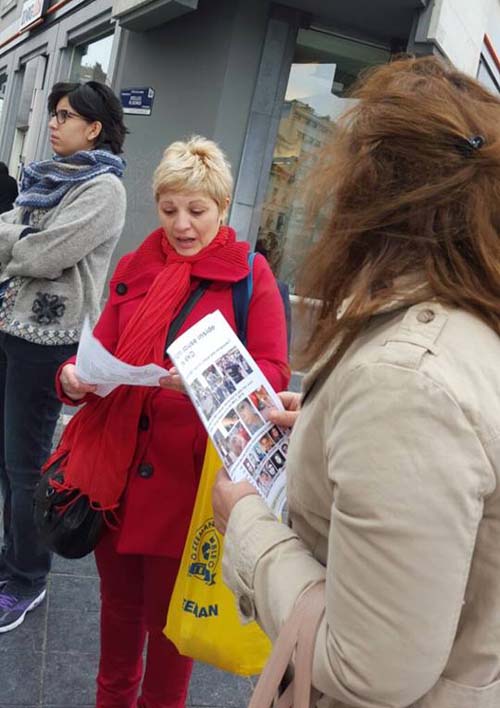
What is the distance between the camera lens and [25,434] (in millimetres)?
2723

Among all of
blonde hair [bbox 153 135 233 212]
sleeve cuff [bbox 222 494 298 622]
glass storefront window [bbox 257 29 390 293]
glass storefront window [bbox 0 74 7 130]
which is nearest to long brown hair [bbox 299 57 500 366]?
sleeve cuff [bbox 222 494 298 622]

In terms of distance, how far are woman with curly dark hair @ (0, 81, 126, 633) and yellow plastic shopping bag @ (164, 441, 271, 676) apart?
1.06m

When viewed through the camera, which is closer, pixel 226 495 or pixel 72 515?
pixel 226 495

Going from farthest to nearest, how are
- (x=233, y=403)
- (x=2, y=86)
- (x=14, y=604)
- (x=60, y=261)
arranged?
(x=2, y=86) < (x=14, y=604) < (x=60, y=261) < (x=233, y=403)

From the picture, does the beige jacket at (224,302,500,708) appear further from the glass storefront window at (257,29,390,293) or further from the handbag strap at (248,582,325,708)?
the glass storefront window at (257,29,390,293)

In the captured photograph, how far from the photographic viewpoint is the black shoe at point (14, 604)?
274 centimetres

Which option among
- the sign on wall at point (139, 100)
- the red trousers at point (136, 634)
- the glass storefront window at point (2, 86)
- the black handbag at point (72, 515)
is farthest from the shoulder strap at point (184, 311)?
the glass storefront window at point (2, 86)

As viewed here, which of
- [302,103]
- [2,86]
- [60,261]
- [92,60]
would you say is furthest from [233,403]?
[2,86]

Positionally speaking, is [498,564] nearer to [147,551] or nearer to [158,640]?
[147,551]

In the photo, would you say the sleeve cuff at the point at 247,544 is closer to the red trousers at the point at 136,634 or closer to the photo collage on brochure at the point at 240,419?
the photo collage on brochure at the point at 240,419

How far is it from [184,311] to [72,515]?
2.12 feet

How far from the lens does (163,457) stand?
6.50ft

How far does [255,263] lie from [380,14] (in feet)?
17.9

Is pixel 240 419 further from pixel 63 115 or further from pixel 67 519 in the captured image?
Answer: pixel 63 115
